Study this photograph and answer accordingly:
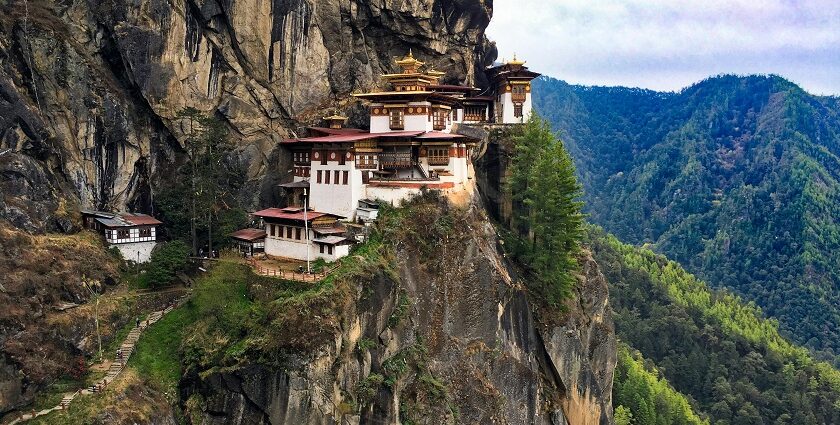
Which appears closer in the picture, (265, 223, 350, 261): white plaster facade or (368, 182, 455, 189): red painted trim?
(265, 223, 350, 261): white plaster facade

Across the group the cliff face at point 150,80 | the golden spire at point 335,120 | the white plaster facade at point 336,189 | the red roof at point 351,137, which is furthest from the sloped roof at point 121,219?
the golden spire at point 335,120

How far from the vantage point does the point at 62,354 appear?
39.3 metres

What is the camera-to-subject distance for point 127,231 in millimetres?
50781

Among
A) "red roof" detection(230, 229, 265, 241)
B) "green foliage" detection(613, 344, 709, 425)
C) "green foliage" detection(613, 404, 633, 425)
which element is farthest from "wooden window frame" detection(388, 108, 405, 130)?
"green foliage" detection(613, 344, 709, 425)

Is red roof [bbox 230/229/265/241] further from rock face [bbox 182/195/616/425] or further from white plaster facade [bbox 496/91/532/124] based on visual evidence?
white plaster facade [bbox 496/91/532/124]

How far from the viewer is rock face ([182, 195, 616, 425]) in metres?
38.4

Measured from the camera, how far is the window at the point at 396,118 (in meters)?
58.0

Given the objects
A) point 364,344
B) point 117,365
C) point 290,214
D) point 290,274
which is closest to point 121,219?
point 290,214

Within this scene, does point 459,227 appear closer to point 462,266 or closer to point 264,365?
point 462,266

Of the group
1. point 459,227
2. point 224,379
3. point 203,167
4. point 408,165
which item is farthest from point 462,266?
point 203,167

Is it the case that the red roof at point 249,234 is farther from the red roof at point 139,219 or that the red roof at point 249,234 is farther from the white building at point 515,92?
the white building at point 515,92

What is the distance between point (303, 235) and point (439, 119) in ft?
57.8

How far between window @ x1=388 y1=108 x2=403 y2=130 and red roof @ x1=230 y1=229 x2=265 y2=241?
14.2 m

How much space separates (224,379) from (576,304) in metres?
34.4
